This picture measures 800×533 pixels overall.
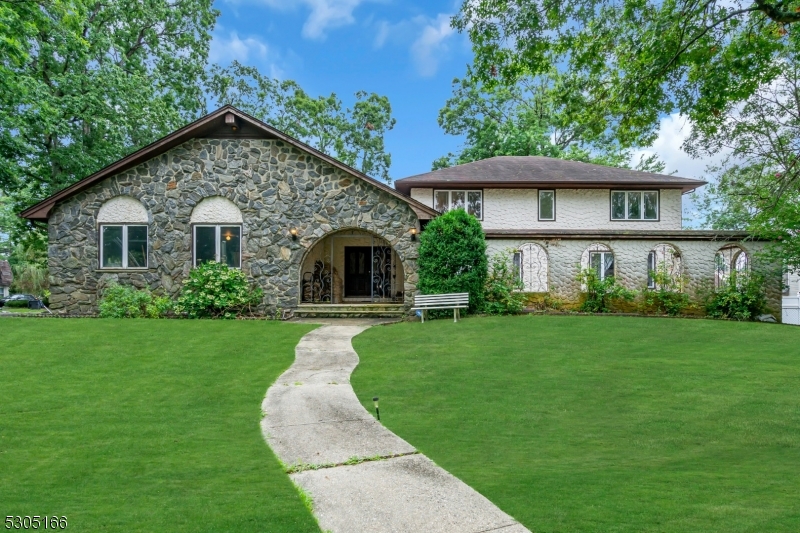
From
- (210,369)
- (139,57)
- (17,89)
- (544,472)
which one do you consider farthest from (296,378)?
(139,57)

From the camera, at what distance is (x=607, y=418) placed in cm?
620

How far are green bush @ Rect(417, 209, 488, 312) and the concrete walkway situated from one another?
22.5ft

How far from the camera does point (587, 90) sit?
342 inches

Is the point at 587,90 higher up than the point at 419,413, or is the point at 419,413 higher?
the point at 587,90

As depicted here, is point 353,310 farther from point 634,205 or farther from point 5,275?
point 5,275

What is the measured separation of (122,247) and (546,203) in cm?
1679

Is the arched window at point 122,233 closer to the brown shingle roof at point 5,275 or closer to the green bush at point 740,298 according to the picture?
the green bush at point 740,298

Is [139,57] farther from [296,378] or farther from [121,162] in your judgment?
[296,378]

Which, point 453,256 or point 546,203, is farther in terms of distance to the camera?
point 546,203

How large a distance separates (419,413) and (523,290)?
404 inches

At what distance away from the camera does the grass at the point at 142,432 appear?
3.63 metres

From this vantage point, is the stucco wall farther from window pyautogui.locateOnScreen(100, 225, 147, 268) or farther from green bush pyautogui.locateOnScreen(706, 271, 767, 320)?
window pyautogui.locateOnScreen(100, 225, 147, 268)

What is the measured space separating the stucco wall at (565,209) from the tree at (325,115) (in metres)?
18.1

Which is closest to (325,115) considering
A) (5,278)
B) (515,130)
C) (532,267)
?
(515,130)
